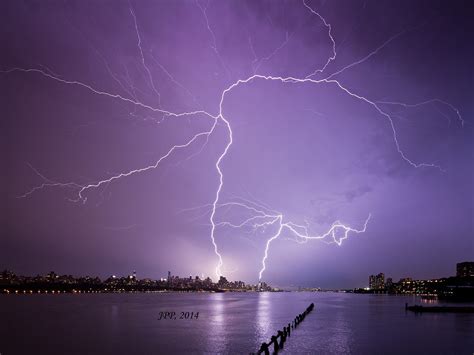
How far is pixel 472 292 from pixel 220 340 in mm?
80729

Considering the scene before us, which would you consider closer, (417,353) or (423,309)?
(417,353)

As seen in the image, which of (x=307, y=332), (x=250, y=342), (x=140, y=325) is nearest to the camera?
(x=250, y=342)

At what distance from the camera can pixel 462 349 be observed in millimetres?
25859

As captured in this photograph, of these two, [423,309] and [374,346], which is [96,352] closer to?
[374,346]

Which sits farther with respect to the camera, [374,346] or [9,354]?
[374,346]

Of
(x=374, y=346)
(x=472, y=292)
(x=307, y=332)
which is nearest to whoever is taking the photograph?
(x=374, y=346)

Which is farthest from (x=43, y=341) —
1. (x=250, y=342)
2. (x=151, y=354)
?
(x=250, y=342)

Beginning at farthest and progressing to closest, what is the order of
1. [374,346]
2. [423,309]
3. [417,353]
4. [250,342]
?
[423,309], [250,342], [374,346], [417,353]

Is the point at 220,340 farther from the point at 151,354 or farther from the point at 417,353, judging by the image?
the point at 417,353

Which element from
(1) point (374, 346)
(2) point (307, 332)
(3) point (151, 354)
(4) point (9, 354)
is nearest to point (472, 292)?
(2) point (307, 332)

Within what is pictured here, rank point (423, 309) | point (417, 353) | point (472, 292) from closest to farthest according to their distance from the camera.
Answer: point (417, 353) → point (423, 309) → point (472, 292)

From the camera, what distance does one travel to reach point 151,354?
25484 mm

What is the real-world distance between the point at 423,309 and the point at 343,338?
3491 centimetres

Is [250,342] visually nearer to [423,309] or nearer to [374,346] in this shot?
[374,346]
